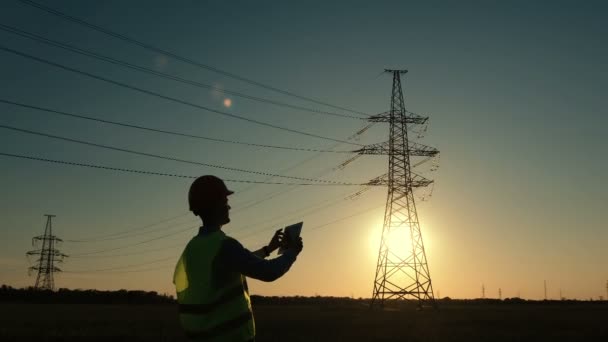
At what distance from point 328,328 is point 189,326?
3609 centimetres

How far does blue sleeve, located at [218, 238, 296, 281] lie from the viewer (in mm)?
4328

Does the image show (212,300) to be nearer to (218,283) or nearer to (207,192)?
(218,283)

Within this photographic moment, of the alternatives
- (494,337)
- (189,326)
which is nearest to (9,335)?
(494,337)

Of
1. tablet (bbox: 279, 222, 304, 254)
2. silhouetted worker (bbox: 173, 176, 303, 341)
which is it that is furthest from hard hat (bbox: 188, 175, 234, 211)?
tablet (bbox: 279, 222, 304, 254)

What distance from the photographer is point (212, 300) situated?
4.36m

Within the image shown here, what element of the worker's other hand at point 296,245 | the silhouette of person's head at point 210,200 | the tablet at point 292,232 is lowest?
the worker's other hand at point 296,245

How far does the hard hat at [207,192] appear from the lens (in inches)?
184

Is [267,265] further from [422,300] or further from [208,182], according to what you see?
[422,300]

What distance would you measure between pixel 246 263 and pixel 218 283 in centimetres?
24

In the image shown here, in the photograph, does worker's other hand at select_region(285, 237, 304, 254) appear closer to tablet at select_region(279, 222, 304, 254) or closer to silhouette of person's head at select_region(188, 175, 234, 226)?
tablet at select_region(279, 222, 304, 254)

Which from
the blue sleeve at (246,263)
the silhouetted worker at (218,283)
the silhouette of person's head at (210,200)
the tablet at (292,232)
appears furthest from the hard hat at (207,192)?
the tablet at (292,232)

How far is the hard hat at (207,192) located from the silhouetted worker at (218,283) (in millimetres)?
186

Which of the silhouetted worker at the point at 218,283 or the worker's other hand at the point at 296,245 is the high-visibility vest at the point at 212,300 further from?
the worker's other hand at the point at 296,245

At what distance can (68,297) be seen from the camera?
101 meters
